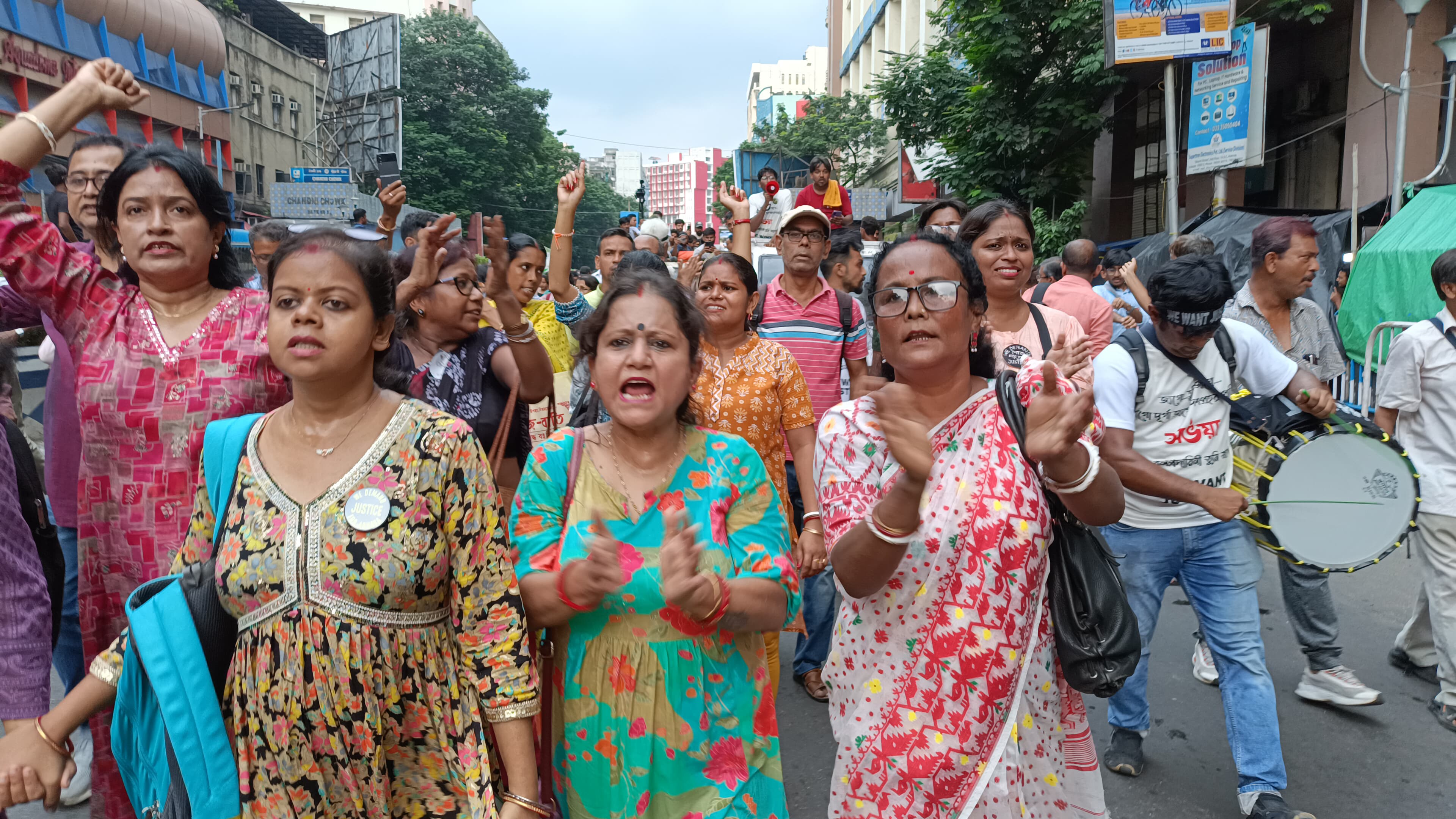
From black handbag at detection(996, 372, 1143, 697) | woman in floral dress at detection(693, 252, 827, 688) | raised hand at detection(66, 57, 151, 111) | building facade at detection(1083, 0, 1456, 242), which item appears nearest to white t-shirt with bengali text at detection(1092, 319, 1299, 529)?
woman in floral dress at detection(693, 252, 827, 688)

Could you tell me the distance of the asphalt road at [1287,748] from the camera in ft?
12.0

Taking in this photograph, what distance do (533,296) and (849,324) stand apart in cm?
203

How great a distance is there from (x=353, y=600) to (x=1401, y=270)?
1126 cm

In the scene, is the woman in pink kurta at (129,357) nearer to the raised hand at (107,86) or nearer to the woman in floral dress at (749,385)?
the raised hand at (107,86)

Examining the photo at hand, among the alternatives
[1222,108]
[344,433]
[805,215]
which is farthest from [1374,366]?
[344,433]

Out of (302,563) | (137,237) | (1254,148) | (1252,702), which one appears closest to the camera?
(302,563)

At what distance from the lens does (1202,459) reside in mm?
3424

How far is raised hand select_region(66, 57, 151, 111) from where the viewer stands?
7.72 ft

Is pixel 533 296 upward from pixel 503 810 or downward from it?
upward

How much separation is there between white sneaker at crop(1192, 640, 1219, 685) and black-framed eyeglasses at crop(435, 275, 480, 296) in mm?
3906

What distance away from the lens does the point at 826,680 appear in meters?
2.46

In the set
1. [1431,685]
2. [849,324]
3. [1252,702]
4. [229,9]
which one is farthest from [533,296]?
[229,9]

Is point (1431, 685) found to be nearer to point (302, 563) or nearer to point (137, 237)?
point (302, 563)

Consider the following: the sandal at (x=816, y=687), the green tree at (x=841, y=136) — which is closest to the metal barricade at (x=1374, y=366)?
the sandal at (x=816, y=687)
